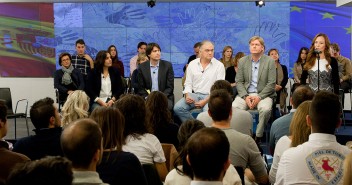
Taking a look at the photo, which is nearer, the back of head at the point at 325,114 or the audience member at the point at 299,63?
the back of head at the point at 325,114

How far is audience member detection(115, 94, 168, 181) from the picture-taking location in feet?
10.9

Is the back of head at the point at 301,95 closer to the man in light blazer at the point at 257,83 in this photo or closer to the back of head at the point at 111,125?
the man in light blazer at the point at 257,83

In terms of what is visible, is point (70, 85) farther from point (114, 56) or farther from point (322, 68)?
point (322, 68)

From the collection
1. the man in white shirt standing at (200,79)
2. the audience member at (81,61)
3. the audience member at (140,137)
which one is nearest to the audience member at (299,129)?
the audience member at (140,137)

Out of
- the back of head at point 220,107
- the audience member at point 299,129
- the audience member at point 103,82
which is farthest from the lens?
the audience member at point 103,82

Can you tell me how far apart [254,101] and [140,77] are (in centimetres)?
180

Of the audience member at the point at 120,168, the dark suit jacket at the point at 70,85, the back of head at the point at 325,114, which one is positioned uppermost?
the dark suit jacket at the point at 70,85

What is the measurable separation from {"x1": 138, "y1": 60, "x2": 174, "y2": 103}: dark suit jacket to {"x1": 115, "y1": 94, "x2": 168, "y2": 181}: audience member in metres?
3.34

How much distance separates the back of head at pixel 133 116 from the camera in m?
3.42

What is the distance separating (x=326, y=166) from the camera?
248 cm

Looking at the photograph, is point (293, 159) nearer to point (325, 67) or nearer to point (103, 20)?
point (325, 67)

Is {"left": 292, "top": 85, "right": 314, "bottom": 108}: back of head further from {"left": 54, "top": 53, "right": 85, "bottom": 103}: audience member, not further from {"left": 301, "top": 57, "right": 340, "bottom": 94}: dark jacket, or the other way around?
{"left": 54, "top": 53, "right": 85, "bottom": 103}: audience member

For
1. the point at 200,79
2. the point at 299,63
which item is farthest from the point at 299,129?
the point at 299,63

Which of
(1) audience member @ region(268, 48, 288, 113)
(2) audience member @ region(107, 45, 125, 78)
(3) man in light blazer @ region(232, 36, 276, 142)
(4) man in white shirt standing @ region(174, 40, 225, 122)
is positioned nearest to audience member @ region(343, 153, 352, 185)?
(3) man in light blazer @ region(232, 36, 276, 142)
